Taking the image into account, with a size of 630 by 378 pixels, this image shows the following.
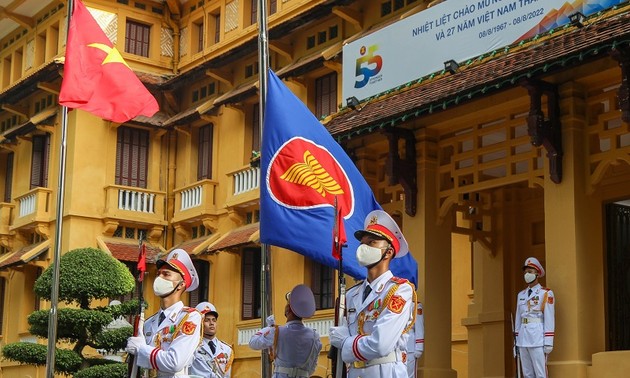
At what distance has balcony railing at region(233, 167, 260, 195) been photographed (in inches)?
989

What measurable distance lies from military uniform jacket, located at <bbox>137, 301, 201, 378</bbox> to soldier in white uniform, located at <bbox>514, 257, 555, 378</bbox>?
551cm

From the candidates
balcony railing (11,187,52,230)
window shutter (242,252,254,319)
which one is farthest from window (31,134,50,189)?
window shutter (242,252,254,319)

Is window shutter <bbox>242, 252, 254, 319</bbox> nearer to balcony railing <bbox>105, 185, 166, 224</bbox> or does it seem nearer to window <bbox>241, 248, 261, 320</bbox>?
window <bbox>241, 248, 261, 320</bbox>

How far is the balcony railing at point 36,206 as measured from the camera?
29.0 meters

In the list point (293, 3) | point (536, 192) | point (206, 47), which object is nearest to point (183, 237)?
point (206, 47)

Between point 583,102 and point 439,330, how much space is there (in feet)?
13.3

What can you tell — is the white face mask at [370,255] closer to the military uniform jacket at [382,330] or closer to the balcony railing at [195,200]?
the military uniform jacket at [382,330]

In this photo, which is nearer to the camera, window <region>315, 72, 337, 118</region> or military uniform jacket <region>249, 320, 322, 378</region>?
military uniform jacket <region>249, 320, 322, 378</region>

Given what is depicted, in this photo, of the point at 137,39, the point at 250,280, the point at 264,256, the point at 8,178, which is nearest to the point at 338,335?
the point at 264,256

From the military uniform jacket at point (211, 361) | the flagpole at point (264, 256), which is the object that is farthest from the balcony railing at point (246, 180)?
the military uniform jacket at point (211, 361)

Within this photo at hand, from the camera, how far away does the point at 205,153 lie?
28.2 m

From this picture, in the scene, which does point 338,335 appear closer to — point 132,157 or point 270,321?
point 270,321

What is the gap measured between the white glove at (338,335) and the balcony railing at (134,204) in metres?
20.2

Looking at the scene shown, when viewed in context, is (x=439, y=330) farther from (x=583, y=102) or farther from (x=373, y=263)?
(x=373, y=263)
